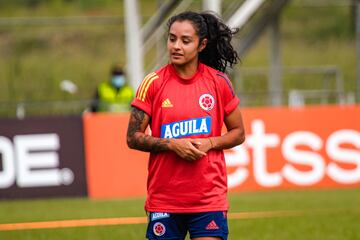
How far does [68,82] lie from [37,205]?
12.5 metres

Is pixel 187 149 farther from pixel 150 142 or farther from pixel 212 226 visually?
pixel 212 226

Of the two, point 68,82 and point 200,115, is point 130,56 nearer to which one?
point 68,82

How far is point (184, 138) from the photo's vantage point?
6879mm

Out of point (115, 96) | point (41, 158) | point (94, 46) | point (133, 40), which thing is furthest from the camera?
point (94, 46)

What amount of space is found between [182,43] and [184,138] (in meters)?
0.63

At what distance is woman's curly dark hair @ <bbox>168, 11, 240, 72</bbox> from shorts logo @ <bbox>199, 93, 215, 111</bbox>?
0.39m

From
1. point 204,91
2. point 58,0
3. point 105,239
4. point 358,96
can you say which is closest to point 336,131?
point 358,96

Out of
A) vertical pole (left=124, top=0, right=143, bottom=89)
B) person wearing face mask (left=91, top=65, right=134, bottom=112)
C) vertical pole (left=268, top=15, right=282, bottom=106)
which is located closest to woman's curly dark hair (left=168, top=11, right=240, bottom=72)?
person wearing face mask (left=91, top=65, right=134, bottom=112)

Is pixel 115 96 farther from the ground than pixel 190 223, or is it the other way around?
pixel 115 96

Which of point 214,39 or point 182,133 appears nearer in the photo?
point 182,133

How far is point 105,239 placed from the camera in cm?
1135

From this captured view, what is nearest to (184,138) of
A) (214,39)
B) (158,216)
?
(158,216)

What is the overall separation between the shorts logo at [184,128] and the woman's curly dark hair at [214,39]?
1.80 feet

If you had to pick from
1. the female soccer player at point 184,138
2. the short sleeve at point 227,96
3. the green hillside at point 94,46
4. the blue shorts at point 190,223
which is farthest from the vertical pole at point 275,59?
the blue shorts at point 190,223
